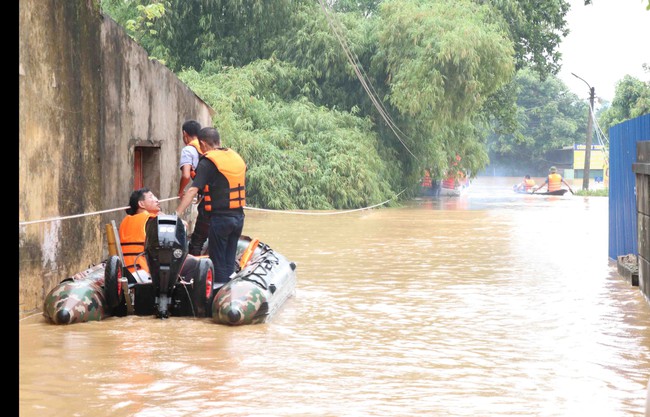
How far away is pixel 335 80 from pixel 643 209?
25.4m

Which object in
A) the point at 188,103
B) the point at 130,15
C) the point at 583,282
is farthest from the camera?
the point at 130,15

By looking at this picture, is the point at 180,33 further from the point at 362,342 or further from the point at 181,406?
the point at 181,406

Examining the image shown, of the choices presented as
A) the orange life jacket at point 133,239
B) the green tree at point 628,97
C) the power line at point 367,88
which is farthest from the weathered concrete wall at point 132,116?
the green tree at point 628,97

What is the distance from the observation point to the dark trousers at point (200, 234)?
11.0 m

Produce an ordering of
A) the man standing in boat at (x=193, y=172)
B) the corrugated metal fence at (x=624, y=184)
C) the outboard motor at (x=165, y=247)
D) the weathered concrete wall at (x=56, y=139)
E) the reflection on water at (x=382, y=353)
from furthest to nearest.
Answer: the corrugated metal fence at (x=624, y=184) < the man standing in boat at (x=193, y=172) < the weathered concrete wall at (x=56, y=139) < the outboard motor at (x=165, y=247) < the reflection on water at (x=382, y=353)

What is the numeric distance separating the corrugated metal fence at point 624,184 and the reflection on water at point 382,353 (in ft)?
1.91

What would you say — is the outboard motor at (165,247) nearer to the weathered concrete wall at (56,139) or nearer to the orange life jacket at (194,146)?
the weathered concrete wall at (56,139)

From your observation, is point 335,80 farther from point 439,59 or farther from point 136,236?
point 136,236

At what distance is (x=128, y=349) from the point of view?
28.0 feet

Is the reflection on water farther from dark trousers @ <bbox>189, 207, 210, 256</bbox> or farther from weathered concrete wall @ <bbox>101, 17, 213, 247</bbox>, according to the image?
weathered concrete wall @ <bbox>101, 17, 213, 247</bbox>

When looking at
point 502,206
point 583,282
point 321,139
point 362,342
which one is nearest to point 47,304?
point 362,342

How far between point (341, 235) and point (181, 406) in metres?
15.0

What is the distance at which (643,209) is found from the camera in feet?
39.0

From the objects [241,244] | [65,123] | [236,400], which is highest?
[65,123]
